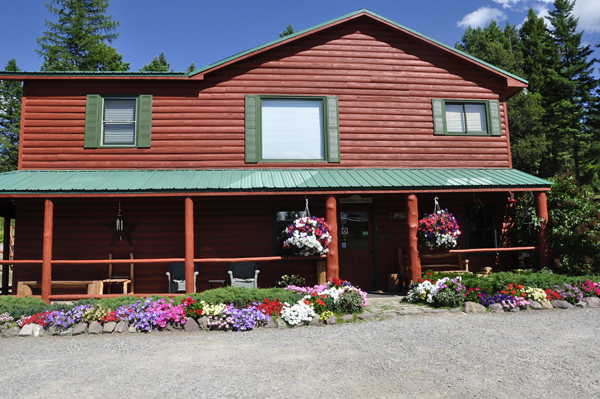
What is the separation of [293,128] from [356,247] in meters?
3.76

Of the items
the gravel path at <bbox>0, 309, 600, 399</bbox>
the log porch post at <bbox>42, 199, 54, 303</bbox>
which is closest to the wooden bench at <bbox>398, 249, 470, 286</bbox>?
the gravel path at <bbox>0, 309, 600, 399</bbox>

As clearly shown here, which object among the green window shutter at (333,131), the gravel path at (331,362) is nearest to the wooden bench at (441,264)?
the green window shutter at (333,131)

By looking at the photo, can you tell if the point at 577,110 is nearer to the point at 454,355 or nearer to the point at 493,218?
the point at 493,218

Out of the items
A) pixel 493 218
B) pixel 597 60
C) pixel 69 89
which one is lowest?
pixel 493 218

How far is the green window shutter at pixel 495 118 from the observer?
38.9 feet

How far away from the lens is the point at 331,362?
5.38 meters

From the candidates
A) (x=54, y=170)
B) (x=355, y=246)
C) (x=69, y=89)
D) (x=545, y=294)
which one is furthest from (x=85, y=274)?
(x=545, y=294)

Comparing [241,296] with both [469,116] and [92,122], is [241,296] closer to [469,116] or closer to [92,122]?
[92,122]

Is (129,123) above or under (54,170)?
above

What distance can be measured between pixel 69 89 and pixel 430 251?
1078 cm

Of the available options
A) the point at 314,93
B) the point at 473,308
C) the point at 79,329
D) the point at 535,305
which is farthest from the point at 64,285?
the point at 535,305

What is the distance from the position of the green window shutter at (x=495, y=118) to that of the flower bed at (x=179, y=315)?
24.6ft

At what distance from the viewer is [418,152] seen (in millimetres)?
11523

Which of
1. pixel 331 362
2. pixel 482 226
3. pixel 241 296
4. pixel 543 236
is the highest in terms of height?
pixel 482 226
